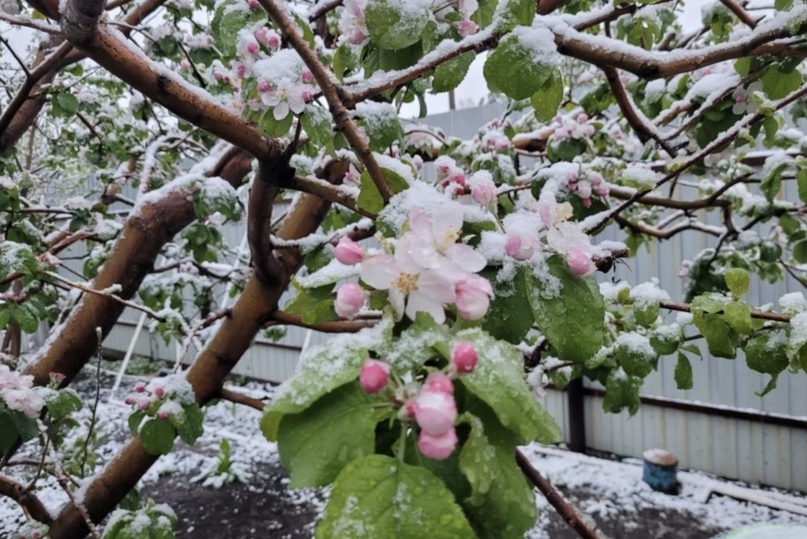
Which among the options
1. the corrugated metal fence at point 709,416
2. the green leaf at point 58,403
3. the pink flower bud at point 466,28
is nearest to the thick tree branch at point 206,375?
the green leaf at point 58,403

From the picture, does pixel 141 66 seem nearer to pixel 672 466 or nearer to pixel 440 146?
pixel 440 146

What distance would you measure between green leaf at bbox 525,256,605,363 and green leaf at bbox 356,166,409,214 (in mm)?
185

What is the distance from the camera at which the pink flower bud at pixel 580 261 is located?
0.55 m

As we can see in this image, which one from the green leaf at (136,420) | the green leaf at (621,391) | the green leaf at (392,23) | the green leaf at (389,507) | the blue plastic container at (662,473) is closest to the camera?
the green leaf at (389,507)

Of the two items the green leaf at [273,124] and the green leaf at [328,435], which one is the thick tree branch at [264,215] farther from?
the green leaf at [328,435]

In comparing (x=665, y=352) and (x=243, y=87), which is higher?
(x=243, y=87)

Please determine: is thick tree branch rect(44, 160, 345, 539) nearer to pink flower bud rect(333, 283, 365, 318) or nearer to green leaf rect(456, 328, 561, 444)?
pink flower bud rect(333, 283, 365, 318)

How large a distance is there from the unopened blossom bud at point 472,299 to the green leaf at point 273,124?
0.54 metres

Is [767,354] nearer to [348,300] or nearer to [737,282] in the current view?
[737,282]

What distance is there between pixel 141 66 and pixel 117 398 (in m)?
6.08

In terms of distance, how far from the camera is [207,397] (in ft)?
5.78

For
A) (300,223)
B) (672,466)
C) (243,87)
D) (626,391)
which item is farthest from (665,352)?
(672,466)

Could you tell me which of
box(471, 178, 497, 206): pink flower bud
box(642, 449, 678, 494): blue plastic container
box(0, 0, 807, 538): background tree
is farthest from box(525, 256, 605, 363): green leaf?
box(642, 449, 678, 494): blue plastic container

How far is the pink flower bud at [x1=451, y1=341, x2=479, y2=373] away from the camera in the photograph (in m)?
0.35
